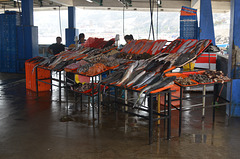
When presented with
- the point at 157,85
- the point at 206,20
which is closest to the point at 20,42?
the point at 206,20

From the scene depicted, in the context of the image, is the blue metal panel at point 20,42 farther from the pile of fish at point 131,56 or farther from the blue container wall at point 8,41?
the pile of fish at point 131,56

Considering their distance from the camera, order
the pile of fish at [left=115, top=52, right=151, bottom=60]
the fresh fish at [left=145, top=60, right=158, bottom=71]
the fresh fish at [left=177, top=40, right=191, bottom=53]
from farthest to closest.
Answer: the pile of fish at [left=115, top=52, right=151, bottom=60], the fresh fish at [left=177, top=40, right=191, bottom=53], the fresh fish at [left=145, top=60, right=158, bottom=71]

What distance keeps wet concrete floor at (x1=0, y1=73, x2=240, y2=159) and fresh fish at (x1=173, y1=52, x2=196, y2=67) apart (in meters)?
1.30

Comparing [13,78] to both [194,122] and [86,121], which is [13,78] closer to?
[86,121]

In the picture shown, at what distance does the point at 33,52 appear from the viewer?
12.8m

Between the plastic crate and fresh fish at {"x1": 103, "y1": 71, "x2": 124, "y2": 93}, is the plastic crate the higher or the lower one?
the lower one

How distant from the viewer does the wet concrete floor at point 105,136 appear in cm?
420

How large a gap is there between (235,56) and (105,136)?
348 centimetres

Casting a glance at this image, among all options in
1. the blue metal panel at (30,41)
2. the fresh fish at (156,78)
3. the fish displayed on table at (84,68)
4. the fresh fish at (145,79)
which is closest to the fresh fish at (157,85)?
the fresh fish at (156,78)

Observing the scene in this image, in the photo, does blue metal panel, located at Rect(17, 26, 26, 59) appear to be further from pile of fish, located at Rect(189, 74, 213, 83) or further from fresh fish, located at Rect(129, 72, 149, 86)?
pile of fish, located at Rect(189, 74, 213, 83)

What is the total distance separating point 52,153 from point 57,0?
1499 centimetres

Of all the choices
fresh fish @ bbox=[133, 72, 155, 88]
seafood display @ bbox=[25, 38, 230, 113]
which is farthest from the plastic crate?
fresh fish @ bbox=[133, 72, 155, 88]

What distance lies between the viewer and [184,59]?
5.30 metres

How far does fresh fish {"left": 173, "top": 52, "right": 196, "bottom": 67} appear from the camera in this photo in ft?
17.2
